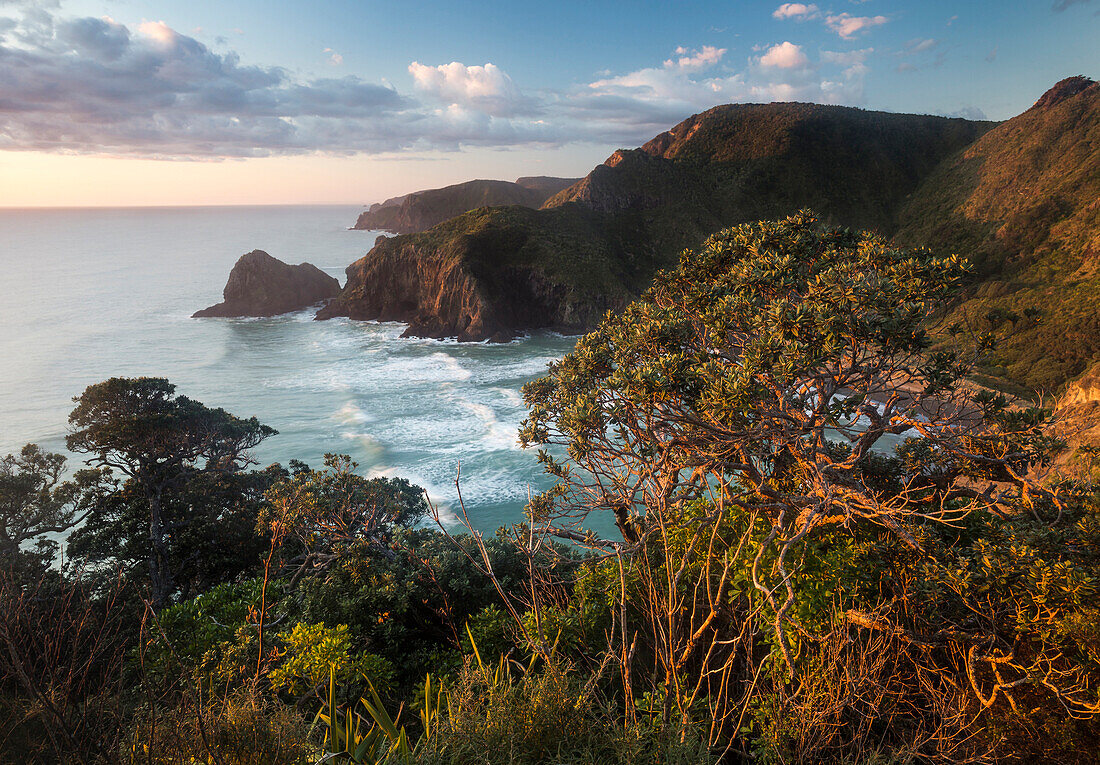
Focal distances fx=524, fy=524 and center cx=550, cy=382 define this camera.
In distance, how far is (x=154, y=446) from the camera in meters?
16.4

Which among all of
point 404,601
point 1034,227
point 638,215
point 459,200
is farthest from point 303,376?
point 459,200

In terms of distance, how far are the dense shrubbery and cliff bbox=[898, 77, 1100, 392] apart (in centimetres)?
2142

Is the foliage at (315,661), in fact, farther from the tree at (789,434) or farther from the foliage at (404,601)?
the tree at (789,434)

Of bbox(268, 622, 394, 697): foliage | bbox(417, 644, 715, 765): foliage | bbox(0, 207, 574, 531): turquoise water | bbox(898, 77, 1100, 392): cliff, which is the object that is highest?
bbox(898, 77, 1100, 392): cliff

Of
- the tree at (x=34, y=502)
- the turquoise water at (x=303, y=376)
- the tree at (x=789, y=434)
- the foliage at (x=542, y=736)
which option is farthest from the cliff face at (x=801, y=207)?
the tree at (x=34, y=502)

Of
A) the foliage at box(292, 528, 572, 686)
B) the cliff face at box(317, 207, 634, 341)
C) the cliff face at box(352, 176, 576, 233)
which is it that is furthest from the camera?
the cliff face at box(352, 176, 576, 233)

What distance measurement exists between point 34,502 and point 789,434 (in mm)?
20293

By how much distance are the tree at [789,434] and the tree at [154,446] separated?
1387 cm

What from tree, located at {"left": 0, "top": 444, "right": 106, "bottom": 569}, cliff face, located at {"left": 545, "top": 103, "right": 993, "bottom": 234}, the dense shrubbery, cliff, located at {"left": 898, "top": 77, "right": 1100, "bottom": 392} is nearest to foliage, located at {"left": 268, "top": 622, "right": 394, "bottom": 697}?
the dense shrubbery

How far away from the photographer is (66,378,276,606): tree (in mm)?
15609

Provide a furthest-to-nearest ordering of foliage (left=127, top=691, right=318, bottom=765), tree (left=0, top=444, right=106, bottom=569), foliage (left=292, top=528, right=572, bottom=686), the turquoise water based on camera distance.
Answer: the turquoise water
tree (left=0, top=444, right=106, bottom=569)
foliage (left=292, top=528, right=572, bottom=686)
foliage (left=127, top=691, right=318, bottom=765)

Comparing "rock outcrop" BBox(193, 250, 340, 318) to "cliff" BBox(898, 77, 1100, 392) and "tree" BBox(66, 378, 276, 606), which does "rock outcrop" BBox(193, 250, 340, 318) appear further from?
"cliff" BBox(898, 77, 1100, 392)

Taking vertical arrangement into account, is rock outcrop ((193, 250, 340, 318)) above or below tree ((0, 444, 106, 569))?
above

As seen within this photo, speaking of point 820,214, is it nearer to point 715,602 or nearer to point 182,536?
point 182,536
